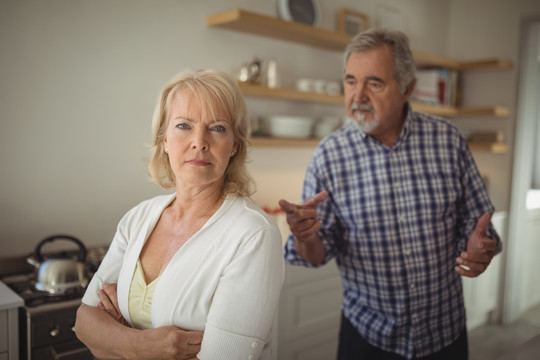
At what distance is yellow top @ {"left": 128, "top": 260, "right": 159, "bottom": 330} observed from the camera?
1054mm

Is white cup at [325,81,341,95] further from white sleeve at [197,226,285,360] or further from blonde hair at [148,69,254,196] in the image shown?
white sleeve at [197,226,285,360]

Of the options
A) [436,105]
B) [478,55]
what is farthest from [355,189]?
[478,55]

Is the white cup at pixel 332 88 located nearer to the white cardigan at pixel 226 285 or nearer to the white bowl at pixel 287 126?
the white bowl at pixel 287 126

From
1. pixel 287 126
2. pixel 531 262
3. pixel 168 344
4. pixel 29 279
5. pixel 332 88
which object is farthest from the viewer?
pixel 531 262

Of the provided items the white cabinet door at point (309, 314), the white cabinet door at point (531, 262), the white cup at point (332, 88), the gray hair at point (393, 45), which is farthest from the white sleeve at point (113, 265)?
the white cabinet door at point (531, 262)

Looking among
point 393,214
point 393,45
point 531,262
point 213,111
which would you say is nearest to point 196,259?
point 213,111

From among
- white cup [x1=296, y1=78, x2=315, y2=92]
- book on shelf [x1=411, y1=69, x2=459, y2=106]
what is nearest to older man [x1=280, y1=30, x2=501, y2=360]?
white cup [x1=296, y1=78, x2=315, y2=92]

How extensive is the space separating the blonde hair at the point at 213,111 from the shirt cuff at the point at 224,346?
12.9 inches

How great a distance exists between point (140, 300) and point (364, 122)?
0.96m

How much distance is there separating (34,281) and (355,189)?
1.24 meters

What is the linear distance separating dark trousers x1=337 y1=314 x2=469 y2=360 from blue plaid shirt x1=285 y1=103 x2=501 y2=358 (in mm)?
28

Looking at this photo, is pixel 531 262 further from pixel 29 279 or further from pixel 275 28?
pixel 29 279

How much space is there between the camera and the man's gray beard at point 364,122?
162 cm

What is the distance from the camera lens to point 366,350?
1657 mm
